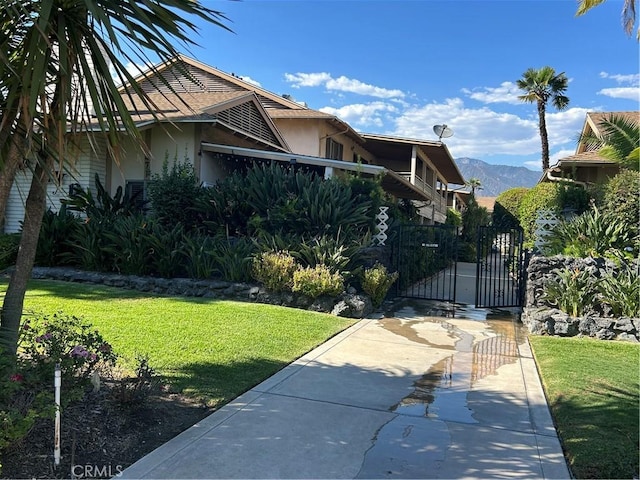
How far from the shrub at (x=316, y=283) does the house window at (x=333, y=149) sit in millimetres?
13058

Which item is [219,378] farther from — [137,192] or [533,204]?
[533,204]

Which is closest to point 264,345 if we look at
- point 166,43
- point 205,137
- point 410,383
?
point 410,383

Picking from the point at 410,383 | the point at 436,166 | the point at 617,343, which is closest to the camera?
the point at 410,383

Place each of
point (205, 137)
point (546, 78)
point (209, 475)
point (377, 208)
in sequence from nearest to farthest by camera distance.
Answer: point (209, 475)
point (377, 208)
point (205, 137)
point (546, 78)

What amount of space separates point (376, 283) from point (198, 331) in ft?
14.9

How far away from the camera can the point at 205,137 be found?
15031 mm

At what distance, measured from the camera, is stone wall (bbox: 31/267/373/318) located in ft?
33.2

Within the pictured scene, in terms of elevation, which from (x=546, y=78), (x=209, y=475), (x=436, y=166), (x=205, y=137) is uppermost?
(x=546, y=78)

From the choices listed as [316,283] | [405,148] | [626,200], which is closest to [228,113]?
[316,283]

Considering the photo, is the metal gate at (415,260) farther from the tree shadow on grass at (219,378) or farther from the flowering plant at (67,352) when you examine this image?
the flowering plant at (67,352)

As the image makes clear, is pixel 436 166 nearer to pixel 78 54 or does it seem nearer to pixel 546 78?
pixel 546 78

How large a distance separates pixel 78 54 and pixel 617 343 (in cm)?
887

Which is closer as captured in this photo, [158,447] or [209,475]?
[209,475]

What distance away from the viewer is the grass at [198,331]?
5.65 metres
